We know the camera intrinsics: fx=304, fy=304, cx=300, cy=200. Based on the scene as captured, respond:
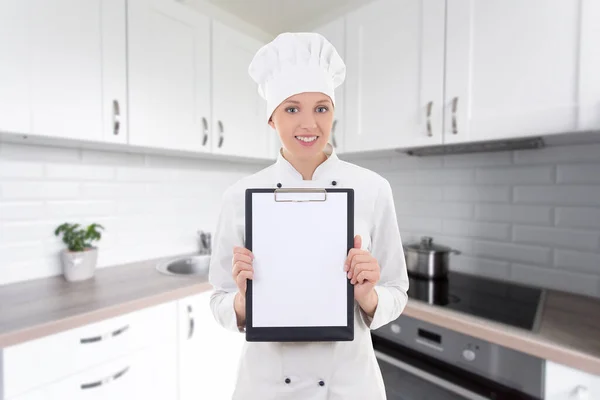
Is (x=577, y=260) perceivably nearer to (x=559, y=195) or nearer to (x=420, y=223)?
(x=559, y=195)

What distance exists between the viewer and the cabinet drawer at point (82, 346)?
0.86 m

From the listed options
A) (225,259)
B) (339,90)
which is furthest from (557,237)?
(225,259)

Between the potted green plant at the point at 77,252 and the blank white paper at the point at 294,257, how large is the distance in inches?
48.8

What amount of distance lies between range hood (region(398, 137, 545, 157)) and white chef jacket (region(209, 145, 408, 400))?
0.90 m

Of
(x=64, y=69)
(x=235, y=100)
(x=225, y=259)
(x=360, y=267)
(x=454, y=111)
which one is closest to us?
(x=360, y=267)

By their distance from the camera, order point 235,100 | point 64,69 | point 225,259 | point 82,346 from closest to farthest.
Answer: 1. point 225,259
2. point 82,346
3. point 64,69
4. point 235,100

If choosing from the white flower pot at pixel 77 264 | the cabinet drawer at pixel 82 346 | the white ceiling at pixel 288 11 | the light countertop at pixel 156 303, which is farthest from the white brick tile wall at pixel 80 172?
the white ceiling at pixel 288 11

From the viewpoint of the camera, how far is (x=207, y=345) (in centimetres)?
136

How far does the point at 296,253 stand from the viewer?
1.52 ft

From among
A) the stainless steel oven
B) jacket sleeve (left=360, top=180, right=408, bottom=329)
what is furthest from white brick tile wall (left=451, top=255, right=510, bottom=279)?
jacket sleeve (left=360, top=180, right=408, bottom=329)

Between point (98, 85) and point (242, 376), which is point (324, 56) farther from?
point (98, 85)

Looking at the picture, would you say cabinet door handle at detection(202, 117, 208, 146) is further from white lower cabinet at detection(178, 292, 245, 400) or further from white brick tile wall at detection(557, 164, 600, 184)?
white brick tile wall at detection(557, 164, 600, 184)

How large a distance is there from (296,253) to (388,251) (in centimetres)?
19

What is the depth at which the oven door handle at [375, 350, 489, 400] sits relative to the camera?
968mm
